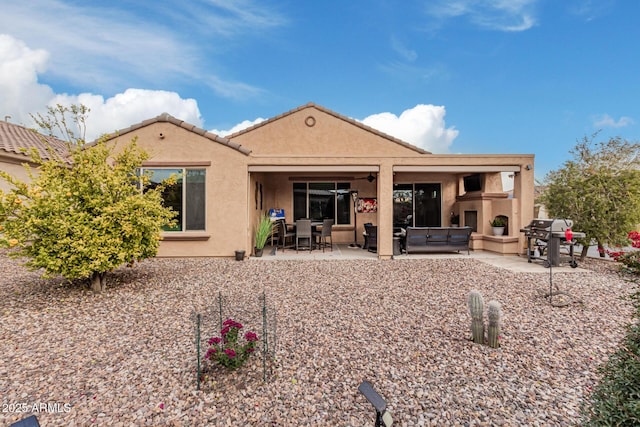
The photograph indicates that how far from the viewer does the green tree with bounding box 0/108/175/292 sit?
494 cm

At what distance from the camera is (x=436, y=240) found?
9.58 m

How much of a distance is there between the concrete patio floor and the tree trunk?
13.1 ft

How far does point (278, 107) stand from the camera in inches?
550

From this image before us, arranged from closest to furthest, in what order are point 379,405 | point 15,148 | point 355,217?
point 379,405, point 15,148, point 355,217

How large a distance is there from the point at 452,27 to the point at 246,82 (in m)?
9.02

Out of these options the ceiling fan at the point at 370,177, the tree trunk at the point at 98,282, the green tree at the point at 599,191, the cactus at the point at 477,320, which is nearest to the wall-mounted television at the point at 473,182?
the green tree at the point at 599,191

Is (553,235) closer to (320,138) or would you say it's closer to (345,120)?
(345,120)

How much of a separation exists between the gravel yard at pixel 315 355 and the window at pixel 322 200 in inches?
253

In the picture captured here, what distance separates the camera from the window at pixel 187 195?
8898 mm

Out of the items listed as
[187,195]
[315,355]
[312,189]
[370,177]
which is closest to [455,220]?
[370,177]

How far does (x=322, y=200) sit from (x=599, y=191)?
9087 mm

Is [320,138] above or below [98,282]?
above

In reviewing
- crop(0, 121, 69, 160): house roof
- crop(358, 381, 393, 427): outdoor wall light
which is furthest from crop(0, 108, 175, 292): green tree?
crop(0, 121, 69, 160): house roof

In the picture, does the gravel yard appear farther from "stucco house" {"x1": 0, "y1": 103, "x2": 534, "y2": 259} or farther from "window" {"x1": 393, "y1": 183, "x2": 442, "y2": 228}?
"window" {"x1": 393, "y1": 183, "x2": 442, "y2": 228}
